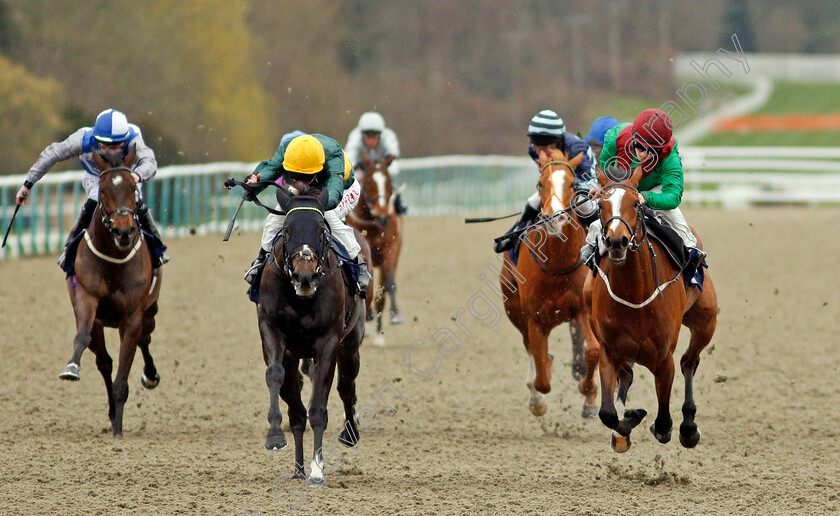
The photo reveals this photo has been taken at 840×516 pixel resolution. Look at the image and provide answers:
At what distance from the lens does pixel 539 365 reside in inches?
292

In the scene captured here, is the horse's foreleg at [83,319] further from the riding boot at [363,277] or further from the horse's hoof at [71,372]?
the riding boot at [363,277]

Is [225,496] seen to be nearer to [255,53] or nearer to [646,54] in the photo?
[255,53]

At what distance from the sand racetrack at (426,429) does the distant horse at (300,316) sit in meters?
0.34

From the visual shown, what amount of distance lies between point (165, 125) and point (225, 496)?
21736 millimetres

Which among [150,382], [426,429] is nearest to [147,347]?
Answer: [150,382]

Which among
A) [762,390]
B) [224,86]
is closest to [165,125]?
[224,86]

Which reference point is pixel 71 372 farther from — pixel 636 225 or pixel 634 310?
pixel 636 225

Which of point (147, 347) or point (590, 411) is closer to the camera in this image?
point (590, 411)

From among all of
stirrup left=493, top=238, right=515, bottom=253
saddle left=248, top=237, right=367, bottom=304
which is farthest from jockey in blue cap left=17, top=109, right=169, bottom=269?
stirrup left=493, top=238, right=515, bottom=253

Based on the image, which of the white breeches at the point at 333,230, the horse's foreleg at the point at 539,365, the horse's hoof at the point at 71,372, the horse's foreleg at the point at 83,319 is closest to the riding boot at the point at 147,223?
the horse's foreleg at the point at 83,319

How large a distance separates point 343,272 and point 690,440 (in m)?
2.15


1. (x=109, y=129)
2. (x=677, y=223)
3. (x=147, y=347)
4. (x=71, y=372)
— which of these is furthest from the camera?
(x=147, y=347)

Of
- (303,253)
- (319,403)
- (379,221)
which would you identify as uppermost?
(379,221)

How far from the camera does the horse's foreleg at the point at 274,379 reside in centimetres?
568
